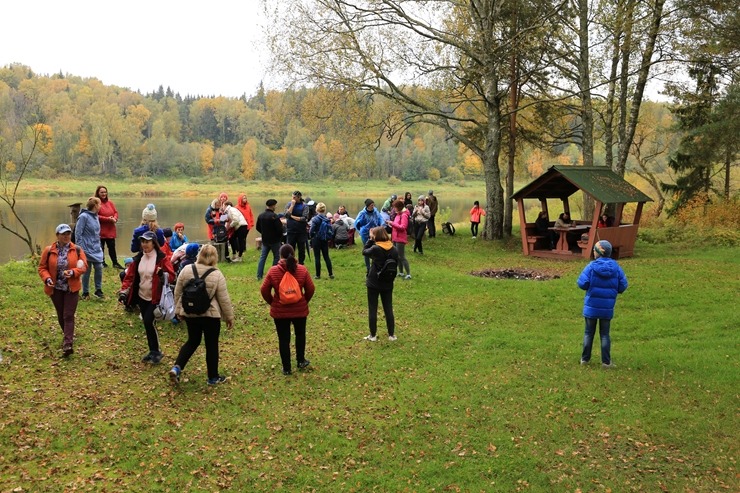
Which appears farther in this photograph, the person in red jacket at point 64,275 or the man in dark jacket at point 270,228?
the man in dark jacket at point 270,228

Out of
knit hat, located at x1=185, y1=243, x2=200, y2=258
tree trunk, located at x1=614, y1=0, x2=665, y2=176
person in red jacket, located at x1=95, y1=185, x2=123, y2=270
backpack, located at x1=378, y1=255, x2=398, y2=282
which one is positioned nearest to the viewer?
backpack, located at x1=378, y1=255, x2=398, y2=282

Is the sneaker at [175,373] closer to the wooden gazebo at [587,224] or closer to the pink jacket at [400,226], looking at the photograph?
the pink jacket at [400,226]

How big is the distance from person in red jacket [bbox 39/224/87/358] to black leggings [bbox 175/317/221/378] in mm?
1713

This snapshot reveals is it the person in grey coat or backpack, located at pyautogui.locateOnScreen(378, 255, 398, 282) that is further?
the person in grey coat

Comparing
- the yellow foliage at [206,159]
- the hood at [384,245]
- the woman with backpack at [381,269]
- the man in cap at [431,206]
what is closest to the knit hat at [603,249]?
the woman with backpack at [381,269]

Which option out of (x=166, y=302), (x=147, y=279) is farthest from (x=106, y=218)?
(x=147, y=279)

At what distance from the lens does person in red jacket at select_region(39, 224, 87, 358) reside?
25.0ft

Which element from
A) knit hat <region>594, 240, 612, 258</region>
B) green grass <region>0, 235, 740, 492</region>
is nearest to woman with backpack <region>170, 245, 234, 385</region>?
green grass <region>0, 235, 740, 492</region>

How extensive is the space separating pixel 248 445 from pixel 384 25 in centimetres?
1739

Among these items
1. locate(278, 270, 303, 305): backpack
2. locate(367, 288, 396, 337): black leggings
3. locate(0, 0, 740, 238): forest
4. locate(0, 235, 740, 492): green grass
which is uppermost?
locate(0, 0, 740, 238): forest

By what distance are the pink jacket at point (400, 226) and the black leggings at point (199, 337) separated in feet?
22.9

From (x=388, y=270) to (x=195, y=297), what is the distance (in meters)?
3.20

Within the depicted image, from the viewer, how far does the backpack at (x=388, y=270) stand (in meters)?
9.08

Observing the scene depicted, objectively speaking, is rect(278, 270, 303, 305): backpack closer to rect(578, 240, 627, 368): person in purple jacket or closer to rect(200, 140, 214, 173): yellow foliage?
rect(578, 240, 627, 368): person in purple jacket
